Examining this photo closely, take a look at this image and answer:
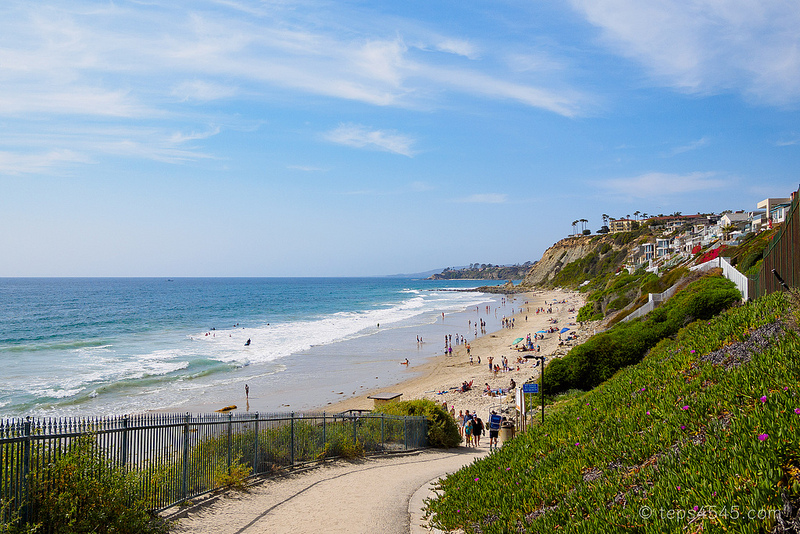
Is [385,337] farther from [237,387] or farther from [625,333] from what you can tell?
[625,333]

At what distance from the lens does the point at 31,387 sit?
28656mm

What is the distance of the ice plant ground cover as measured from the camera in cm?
383

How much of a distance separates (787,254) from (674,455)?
329 inches

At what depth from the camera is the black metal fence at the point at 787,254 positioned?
380 inches

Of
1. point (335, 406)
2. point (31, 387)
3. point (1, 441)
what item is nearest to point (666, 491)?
point (1, 441)

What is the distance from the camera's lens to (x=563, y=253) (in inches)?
6107

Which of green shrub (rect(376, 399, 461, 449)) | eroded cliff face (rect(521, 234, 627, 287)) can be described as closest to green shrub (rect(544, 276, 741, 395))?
green shrub (rect(376, 399, 461, 449))

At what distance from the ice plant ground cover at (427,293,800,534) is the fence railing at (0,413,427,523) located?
4.24 m

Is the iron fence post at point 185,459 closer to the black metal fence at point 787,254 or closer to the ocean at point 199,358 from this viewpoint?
the black metal fence at point 787,254

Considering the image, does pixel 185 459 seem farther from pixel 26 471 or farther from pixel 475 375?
pixel 475 375

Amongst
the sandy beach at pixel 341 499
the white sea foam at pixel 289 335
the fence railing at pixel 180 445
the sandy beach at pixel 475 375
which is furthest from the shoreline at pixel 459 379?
the fence railing at pixel 180 445

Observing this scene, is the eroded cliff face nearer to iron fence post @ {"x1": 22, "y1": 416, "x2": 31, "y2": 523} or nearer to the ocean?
the ocean

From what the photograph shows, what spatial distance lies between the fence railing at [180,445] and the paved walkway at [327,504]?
0.52m

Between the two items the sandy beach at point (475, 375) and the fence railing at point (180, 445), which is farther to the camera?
the sandy beach at point (475, 375)
